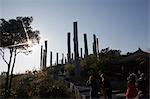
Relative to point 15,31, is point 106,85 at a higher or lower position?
lower

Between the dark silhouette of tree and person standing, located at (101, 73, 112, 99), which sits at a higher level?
the dark silhouette of tree

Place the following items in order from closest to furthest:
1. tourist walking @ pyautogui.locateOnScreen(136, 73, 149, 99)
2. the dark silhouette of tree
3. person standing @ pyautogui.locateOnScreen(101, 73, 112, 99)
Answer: person standing @ pyautogui.locateOnScreen(101, 73, 112, 99) < tourist walking @ pyautogui.locateOnScreen(136, 73, 149, 99) < the dark silhouette of tree

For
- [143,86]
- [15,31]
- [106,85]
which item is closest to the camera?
[106,85]

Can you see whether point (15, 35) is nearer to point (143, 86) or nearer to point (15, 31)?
point (15, 31)

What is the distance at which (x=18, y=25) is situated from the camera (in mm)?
38000

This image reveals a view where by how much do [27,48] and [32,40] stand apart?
3.76 feet

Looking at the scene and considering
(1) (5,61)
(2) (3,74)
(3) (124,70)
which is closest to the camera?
(1) (5,61)

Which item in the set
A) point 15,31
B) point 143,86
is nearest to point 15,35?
point 15,31

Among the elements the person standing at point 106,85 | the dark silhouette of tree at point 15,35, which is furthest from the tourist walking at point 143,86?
the dark silhouette of tree at point 15,35

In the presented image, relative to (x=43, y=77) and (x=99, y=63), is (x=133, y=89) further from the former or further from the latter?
(x=99, y=63)

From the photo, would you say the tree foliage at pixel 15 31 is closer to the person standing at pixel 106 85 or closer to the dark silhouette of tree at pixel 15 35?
the dark silhouette of tree at pixel 15 35

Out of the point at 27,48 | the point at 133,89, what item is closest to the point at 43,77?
the point at 27,48

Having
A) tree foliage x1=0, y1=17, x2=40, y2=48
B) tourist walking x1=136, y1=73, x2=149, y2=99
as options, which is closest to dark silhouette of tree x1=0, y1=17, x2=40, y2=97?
tree foliage x1=0, y1=17, x2=40, y2=48

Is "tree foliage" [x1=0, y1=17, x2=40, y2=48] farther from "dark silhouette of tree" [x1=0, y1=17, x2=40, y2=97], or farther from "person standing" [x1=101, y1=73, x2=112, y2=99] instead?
"person standing" [x1=101, y1=73, x2=112, y2=99]
